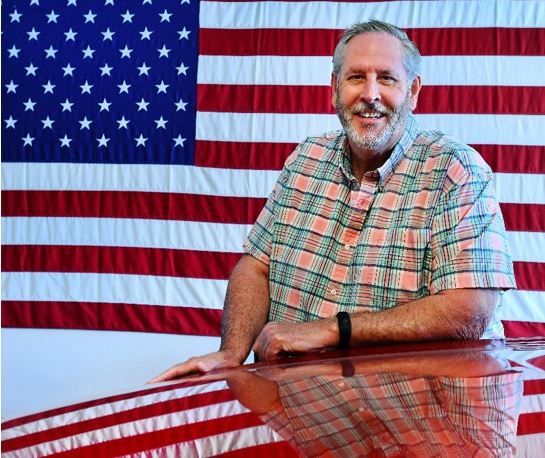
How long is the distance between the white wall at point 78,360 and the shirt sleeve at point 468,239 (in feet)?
6.26

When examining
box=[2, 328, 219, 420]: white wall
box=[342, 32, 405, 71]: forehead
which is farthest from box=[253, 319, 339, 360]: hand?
box=[2, 328, 219, 420]: white wall

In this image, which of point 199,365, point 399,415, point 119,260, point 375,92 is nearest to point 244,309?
point 199,365

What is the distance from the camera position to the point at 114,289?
3.68 metres

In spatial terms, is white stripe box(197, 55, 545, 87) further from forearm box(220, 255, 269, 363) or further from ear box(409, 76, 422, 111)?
forearm box(220, 255, 269, 363)

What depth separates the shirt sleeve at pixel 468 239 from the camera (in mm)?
1805

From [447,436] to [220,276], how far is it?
288 centimetres

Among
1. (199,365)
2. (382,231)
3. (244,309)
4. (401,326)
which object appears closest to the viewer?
(199,365)

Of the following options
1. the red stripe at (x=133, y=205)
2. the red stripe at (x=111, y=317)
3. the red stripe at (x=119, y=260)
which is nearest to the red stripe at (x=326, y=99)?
the red stripe at (x=133, y=205)

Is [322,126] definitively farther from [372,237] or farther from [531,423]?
[531,423]

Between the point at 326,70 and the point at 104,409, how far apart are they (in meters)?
2.74

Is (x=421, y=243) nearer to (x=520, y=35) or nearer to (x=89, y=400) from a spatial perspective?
(x=89, y=400)

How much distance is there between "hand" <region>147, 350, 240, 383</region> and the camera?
152cm

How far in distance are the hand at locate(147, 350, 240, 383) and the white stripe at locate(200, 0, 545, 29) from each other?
6.26ft

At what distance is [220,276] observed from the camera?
3.60 m
